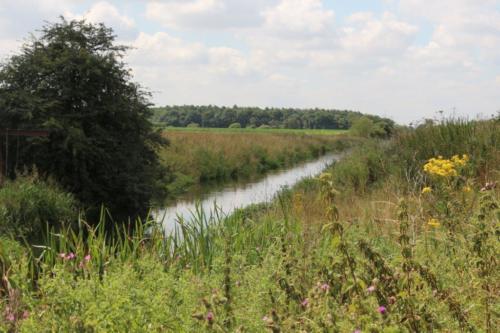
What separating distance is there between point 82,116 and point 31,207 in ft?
13.6

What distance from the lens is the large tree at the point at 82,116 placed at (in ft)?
49.2

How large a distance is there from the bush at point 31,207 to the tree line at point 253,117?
65859 mm

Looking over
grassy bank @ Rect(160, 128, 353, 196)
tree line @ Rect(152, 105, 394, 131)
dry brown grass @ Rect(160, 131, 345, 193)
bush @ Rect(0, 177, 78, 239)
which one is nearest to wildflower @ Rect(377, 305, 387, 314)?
bush @ Rect(0, 177, 78, 239)

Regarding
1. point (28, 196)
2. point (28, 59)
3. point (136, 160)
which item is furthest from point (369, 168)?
point (28, 59)

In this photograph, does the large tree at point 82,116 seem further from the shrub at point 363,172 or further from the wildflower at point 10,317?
the wildflower at point 10,317

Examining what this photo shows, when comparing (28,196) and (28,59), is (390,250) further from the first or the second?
(28,59)

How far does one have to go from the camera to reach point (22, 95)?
15.0m

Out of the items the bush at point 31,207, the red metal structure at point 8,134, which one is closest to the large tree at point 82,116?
the red metal structure at point 8,134

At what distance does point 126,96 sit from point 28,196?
514 cm

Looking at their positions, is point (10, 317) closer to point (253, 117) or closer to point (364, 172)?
point (364, 172)

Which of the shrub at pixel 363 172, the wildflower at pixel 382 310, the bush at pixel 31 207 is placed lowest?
the bush at pixel 31 207

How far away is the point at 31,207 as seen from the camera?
38.9 feet

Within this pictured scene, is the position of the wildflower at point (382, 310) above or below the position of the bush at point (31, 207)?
above

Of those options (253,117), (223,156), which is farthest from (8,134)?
(253,117)
